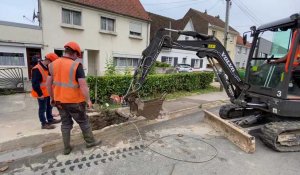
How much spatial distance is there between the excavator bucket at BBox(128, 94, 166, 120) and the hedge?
8.62ft

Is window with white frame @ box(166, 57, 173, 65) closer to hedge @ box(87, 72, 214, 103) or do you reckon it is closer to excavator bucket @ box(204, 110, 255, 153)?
hedge @ box(87, 72, 214, 103)

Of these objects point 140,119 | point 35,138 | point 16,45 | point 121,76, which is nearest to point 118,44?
point 16,45

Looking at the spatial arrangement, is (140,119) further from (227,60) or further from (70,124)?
(227,60)

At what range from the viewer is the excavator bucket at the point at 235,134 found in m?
3.60

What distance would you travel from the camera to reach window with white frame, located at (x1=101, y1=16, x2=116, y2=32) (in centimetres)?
1348

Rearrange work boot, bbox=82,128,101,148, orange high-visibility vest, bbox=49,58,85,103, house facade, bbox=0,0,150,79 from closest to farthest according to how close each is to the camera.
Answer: orange high-visibility vest, bbox=49,58,85,103, work boot, bbox=82,128,101,148, house facade, bbox=0,0,150,79

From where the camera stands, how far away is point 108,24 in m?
13.8

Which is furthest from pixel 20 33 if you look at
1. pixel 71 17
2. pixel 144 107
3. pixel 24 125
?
pixel 144 107

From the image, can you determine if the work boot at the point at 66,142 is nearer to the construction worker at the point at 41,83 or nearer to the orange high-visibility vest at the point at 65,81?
the orange high-visibility vest at the point at 65,81

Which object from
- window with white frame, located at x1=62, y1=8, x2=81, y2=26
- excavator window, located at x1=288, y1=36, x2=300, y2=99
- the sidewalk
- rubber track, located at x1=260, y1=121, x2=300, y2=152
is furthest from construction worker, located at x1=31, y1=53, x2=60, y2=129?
window with white frame, located at x1=62, y1=8, x2=81, y2=26

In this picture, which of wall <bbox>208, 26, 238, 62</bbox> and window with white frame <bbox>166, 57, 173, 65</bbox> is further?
wall <bbox>208, 26, 238, 62</bbox>

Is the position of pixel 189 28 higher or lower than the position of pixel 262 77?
higher

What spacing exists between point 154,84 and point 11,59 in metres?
8.12

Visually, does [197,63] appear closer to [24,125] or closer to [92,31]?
[92,31]
